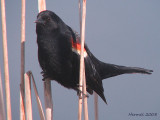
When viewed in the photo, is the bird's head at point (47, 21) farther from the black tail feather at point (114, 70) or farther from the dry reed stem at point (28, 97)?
the black tail feather at point (114, 70)

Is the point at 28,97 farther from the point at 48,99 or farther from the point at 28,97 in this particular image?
the point at 48,99

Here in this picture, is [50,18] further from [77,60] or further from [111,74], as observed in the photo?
[111,74]

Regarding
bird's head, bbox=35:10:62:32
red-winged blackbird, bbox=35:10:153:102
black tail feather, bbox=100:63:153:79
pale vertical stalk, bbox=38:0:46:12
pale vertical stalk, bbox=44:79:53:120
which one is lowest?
pale vertical stalk, bbox=44:79:53:120

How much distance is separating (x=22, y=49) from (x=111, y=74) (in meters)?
0.90

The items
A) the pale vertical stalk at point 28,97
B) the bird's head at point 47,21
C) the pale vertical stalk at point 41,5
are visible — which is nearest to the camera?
the pale vertical stalk at point 28,97

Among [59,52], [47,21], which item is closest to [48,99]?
[59,52]

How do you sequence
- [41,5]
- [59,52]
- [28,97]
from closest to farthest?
[28,97] → [41,5] → [59,52]

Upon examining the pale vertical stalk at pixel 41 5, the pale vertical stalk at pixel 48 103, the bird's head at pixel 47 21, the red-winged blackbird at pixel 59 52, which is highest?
the pale vertical stalk at pixel 41 5

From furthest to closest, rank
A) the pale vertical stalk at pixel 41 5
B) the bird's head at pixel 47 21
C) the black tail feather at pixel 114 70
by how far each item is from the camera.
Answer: the black tail feather at pixel 114 70 → the bird's head at pixel 47 21 → the pale vertical stalk at pixel 41 5

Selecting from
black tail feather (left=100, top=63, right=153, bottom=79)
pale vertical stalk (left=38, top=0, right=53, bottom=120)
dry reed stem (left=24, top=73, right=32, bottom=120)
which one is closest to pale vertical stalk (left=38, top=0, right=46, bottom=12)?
pale vertical stalk (left=38, top=0, right=53, bottom=120)

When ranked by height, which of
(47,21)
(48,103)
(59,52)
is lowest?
(48,103)

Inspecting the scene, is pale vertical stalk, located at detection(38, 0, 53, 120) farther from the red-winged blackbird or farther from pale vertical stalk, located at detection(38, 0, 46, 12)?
the red-winged blackbird

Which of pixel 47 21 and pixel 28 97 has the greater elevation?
pixel 47 21

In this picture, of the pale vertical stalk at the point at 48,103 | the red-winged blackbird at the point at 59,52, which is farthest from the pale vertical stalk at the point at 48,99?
the red-winged blackbird at the point at 59,52
